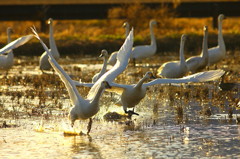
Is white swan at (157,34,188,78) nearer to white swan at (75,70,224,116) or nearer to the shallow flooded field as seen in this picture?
the shallow flooded field

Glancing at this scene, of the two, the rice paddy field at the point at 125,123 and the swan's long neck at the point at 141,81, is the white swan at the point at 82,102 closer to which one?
the rice paddy field at the point at 125,123

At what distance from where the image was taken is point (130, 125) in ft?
36.8

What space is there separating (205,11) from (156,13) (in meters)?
3.10

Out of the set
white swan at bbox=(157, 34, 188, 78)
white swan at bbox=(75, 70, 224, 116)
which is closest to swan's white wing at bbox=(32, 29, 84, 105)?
white swan at bbox=(75, 70, 224, 116)

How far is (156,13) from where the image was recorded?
Result: 98.1ft

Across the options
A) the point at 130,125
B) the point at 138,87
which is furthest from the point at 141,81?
the point at 130,125

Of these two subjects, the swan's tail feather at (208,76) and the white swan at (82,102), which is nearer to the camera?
the white swan at (82,102)

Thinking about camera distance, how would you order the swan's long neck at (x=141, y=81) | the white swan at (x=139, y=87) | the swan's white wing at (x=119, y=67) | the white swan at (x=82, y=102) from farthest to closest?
the white swan at (x=139, y=87), the swan's long neck at (x=141, y=81), the swan's white wing at (x=119, y=67), the white swan at (x=82, y=102)

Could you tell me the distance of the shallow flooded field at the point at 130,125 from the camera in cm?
912

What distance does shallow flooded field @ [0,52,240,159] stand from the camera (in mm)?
9125

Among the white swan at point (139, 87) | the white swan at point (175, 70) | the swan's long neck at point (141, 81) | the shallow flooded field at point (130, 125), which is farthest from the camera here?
the white swan at point (175, 70)

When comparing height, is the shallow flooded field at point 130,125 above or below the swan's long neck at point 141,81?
below

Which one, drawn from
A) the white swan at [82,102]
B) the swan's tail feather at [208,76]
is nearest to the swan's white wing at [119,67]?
the white swan at [82,102]

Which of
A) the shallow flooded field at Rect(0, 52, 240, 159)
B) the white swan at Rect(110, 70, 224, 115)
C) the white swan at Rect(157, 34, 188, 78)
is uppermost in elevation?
the white swan at Rect(157, 34, 188, 78)
